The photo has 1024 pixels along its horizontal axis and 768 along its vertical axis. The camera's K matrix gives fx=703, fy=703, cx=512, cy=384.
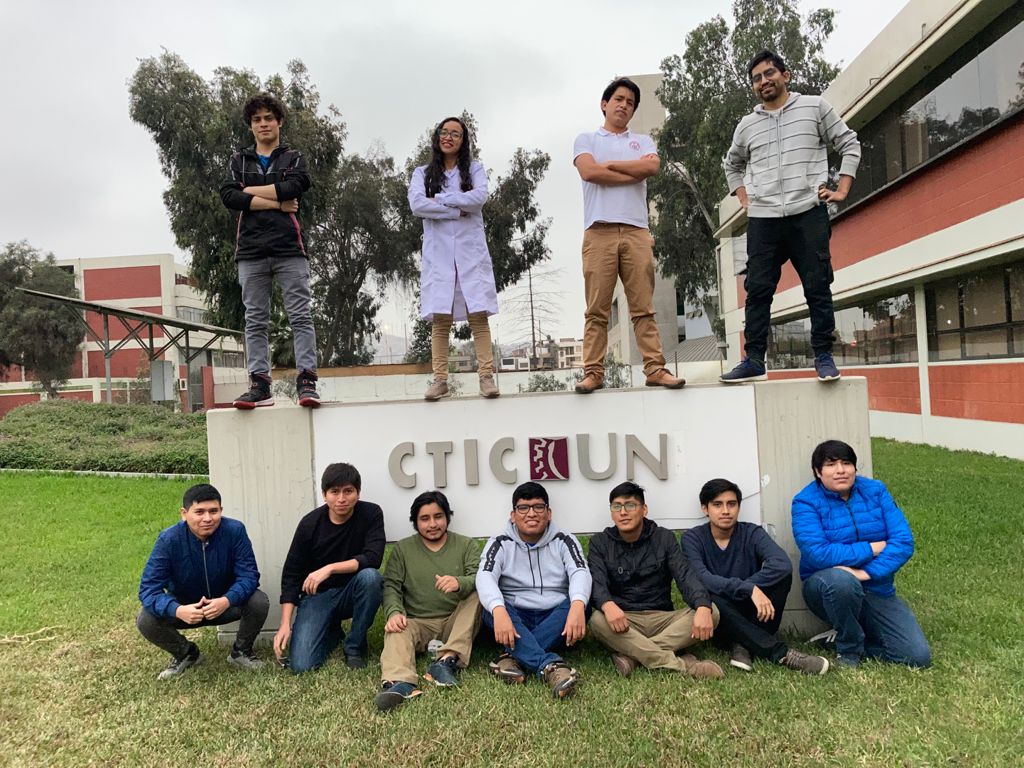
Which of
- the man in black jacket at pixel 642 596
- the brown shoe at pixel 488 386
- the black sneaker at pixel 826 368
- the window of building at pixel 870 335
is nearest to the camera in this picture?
the man in black jacket at pixel 642 596

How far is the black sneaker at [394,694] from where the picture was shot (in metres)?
3.04

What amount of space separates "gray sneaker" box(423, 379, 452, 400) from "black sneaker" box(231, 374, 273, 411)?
99 cm

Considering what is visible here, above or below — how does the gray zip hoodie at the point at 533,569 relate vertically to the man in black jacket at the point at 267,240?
below

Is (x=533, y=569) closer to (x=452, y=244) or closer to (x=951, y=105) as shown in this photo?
(x=452, y=244)

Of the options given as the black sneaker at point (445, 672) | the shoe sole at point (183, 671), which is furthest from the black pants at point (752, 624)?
the shoe sole at point (183, 671)

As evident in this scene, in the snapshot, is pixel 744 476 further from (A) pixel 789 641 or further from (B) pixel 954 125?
(B) pixel 954 125

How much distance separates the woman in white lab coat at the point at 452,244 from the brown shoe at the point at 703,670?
6.14ft

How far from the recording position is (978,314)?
33.3 ft

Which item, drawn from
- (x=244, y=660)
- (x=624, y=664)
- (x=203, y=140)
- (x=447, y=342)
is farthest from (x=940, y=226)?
(x=203, y=140)

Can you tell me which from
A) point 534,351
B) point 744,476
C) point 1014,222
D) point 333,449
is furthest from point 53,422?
point 1014,222

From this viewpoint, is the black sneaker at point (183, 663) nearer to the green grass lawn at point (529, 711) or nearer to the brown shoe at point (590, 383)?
the green grass lawn at point (529, 711)

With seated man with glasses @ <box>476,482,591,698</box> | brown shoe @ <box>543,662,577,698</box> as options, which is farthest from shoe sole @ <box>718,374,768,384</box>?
brown shoe @ <box>543,662,577,698</box>

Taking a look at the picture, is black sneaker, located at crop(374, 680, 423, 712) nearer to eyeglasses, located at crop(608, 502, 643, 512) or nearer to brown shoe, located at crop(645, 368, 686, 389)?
eyeglasses, located at crop(608, 502, 643, 512)

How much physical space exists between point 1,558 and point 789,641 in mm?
6517
